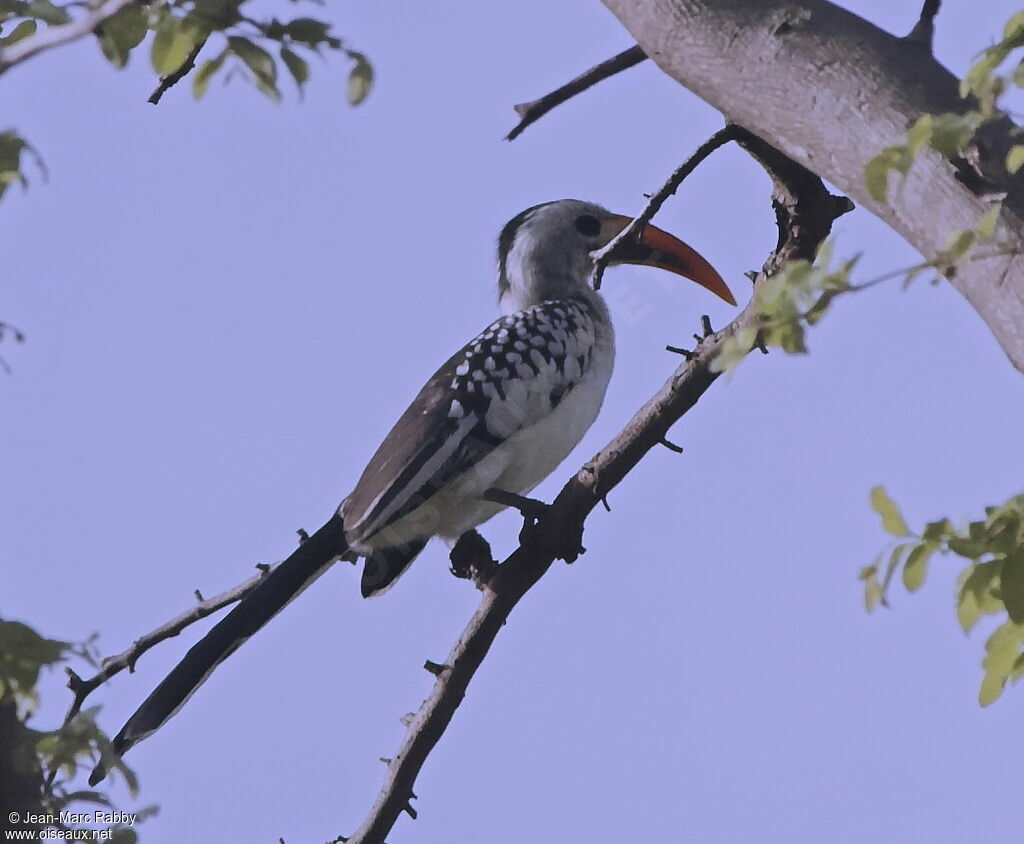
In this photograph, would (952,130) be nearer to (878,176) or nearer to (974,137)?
Result: (878,176)

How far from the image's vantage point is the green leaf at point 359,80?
229 cm

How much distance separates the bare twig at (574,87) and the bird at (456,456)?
1.23 feet

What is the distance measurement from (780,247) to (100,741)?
2026 millimetres

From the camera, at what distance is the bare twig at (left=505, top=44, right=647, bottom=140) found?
3430 mm

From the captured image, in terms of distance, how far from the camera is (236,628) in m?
4.05

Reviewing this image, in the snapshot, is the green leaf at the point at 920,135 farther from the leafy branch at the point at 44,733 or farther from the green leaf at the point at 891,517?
the leafy branch at the point at 44,733

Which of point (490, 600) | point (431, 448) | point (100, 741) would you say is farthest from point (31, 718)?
point (431, 448)

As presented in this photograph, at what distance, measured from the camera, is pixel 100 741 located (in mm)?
2129

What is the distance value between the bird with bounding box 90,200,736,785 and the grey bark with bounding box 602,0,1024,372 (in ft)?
3.47

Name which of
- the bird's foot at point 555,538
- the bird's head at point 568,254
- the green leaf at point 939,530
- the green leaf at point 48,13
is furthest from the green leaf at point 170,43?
the bird's head at point 568,254

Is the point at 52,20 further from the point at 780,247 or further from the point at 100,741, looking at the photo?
the point at 780,247

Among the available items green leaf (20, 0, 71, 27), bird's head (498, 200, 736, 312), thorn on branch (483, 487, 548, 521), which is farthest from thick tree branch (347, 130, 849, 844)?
bird's head (498, 200, 736, 312)

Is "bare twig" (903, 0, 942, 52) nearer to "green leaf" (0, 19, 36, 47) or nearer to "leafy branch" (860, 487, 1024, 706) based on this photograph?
"leafy branch" (860, 487, 1024, 706)

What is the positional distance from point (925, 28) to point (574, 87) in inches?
46.3
